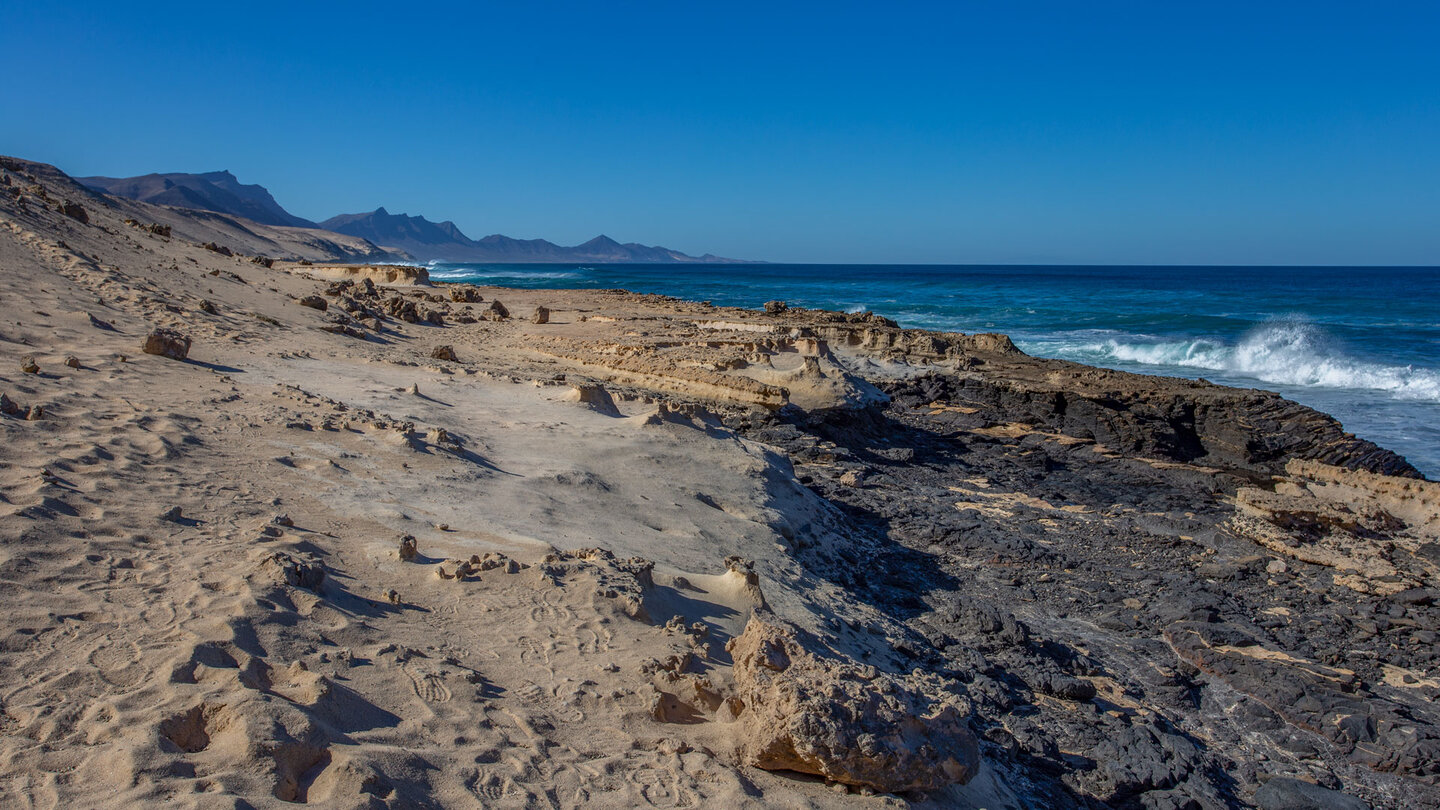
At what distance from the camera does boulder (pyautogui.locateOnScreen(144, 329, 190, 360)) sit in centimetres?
680

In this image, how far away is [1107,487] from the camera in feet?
32.1

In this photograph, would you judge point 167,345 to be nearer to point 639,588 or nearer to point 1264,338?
point 639,588

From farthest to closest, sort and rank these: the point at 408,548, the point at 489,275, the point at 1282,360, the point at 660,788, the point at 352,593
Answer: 1. the point at 489,275
2. the point at 1282,360
3. the point at 408,548
4. the point at 352,593
5. the point at 660,788

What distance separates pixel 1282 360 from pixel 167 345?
85.3 ft

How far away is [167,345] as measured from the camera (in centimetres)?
690

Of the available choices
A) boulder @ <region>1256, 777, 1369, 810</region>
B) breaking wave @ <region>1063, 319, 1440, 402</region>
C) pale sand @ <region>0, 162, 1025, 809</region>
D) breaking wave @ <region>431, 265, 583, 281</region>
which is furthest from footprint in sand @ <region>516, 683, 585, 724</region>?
breaking wave @ <region>431, 265, 583, 281</region>

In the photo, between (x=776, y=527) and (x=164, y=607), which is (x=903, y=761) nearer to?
(x=164, y=607)

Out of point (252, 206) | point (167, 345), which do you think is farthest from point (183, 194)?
point (167, 345)

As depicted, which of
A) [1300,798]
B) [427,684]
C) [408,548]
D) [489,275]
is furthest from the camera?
[489,275]

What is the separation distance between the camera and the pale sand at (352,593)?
2537 mm

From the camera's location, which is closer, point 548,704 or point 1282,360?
point 548,704

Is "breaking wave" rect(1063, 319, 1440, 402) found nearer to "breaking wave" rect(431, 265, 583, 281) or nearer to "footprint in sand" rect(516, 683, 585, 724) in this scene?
"footprint in sand" rect(516, 683, 585, 724)

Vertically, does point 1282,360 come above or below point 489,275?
below

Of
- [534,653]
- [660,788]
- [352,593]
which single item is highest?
[352,593]
